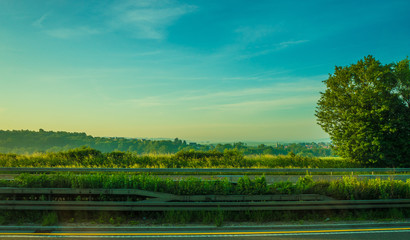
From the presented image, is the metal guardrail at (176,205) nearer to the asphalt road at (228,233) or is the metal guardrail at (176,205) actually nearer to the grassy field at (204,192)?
the grassy field at (204,192)

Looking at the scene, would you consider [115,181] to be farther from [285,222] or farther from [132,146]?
[132,146]

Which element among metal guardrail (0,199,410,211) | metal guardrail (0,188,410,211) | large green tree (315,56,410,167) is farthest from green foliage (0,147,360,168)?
metal guardrail (0,199,410,211)

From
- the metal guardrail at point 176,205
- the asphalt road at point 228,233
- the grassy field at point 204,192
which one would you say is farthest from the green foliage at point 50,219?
the asphalt road at point 228,233

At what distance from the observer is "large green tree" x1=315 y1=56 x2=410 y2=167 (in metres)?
23.2

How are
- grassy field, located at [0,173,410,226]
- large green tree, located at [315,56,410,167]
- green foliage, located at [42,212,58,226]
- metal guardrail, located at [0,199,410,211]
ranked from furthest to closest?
large green tree, located at [315,56,410,167]
grassy field, located at [0,173,410,226]
metal guardrail, located at [0,199,410,211]
green foliage, located at [42,212,58,226]

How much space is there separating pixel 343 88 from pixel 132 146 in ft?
128

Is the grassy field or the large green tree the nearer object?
the grassy field

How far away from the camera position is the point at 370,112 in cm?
2316

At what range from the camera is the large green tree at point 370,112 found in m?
23.2

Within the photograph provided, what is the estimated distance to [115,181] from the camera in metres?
8.43

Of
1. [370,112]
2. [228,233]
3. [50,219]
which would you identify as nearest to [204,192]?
[228,233]

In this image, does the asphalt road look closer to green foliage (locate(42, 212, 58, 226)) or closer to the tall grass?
green foliage (locate(42, 212, 58, 226))

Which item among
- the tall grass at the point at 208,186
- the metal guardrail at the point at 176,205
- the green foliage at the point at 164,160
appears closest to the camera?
the metal guardrail at the point at 176,205

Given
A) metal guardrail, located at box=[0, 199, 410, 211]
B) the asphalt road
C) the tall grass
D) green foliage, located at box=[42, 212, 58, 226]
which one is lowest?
the asphalt road
